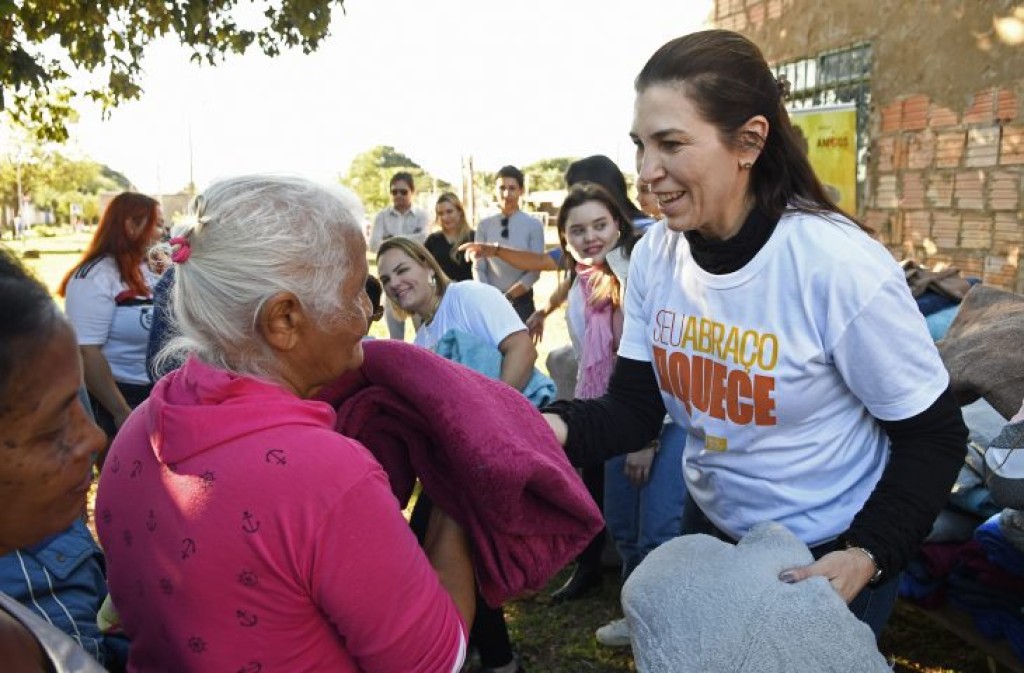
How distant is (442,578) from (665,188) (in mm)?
897

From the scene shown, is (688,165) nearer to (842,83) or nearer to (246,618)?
(246,618)

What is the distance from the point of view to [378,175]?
55.9 m

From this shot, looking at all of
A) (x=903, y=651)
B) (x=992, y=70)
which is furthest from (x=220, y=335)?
(x=992, y=70)

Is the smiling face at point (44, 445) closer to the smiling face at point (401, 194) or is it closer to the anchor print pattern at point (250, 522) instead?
the anchor print pattern at point (250, 522)

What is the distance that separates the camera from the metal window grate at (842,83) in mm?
7957

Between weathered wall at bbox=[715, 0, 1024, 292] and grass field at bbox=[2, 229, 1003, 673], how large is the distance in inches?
151

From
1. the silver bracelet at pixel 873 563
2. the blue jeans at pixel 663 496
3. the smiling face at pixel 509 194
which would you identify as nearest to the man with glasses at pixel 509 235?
the smiling face at pixel 509 194

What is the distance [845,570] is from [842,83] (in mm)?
7780

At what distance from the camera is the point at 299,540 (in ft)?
3.83

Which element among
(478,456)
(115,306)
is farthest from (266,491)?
(115,306)

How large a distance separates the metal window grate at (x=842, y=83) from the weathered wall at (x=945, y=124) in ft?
0.30

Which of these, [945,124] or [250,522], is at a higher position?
[945,124]

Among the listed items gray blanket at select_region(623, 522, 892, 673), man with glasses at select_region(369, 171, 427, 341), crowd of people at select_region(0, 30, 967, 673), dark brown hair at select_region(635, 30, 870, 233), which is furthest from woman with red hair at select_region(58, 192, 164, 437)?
man with glasses at select_region(369, 171, 427, 341)

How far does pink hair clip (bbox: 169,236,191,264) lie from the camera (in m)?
1.33
